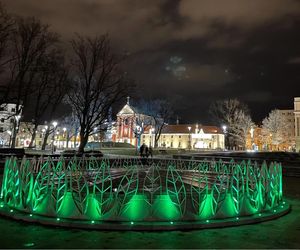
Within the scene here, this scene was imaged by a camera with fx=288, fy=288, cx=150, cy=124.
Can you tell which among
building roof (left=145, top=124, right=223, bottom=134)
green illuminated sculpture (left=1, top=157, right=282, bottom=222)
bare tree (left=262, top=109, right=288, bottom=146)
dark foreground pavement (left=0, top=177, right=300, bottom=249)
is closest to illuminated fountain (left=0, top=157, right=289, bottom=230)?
green illuminated sculpture (left=1, top=157, right=282, bottom=222)

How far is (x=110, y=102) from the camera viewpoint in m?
32.2

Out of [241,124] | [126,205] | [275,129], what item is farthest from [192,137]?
[126,205]

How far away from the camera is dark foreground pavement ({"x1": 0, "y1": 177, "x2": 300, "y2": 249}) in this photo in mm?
6498

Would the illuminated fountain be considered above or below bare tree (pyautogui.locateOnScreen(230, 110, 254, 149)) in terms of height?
below

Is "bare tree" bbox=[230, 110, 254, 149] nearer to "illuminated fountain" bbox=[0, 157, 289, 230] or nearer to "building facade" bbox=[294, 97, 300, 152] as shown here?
"building facade" bbox=[294, 97, 300, 152]

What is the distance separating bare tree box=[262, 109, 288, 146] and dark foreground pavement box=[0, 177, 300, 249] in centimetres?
7514

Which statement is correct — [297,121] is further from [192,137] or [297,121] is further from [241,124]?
[192,137]

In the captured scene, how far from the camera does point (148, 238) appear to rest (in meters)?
6.99

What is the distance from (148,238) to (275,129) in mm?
78643

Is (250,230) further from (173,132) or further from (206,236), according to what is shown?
(173,132)

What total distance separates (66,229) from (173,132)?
104252 millimetres

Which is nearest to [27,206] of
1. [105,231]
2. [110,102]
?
[105,231]

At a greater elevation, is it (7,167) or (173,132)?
(173,132)

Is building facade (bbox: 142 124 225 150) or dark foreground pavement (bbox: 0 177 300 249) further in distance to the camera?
building facade (bbox: 142 124 225 150)
